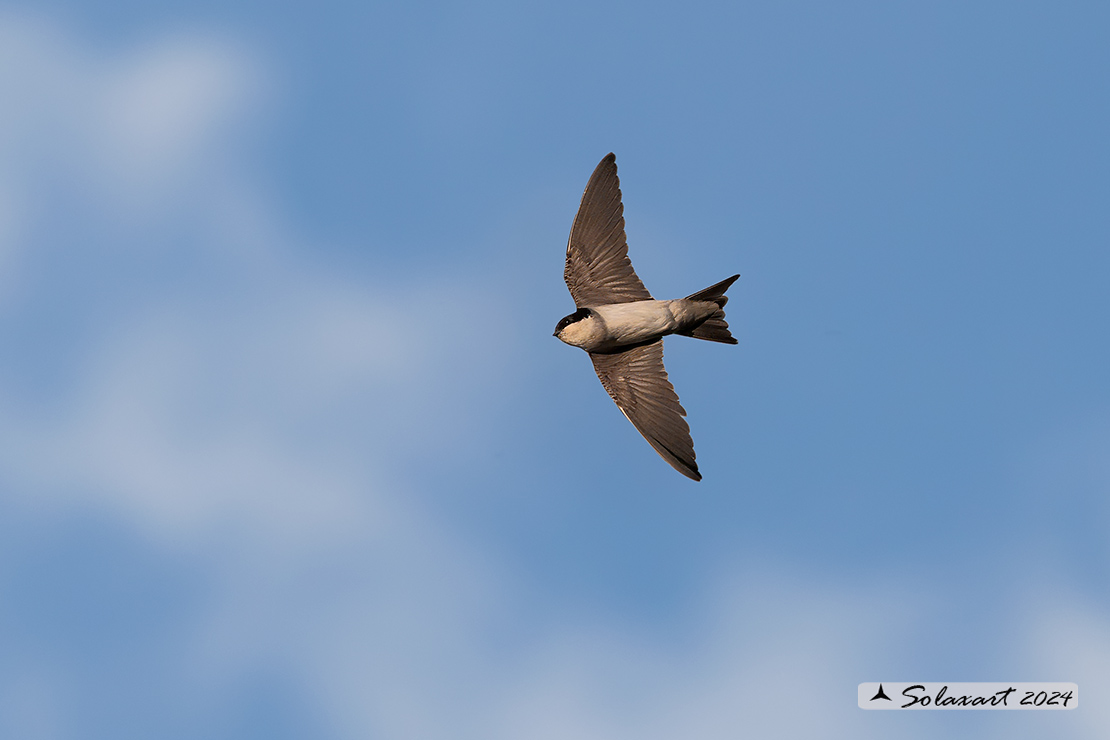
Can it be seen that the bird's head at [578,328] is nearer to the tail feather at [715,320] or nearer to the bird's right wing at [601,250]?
the bird's right wing at [601,250]

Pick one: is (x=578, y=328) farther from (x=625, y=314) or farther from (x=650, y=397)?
(x=650, y=397)

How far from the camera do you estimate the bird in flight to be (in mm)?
22641

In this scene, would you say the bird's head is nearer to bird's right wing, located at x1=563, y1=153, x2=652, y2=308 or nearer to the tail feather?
bird's right wing, located at x1=563, y1=153, x2=652, y2=308

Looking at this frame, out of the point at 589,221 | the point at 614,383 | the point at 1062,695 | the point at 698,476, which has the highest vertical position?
the point at 589,221

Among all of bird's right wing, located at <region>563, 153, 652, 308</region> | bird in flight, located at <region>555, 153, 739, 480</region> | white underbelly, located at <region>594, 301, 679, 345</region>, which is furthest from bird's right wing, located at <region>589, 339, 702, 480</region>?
bird's right wing, located at <region>563, 153, 652, 308</region>

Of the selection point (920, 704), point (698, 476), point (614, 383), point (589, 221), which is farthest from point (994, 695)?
point (589, 221)

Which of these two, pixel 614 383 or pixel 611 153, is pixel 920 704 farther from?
pixel 611 153

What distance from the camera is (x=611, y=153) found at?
22.9 m

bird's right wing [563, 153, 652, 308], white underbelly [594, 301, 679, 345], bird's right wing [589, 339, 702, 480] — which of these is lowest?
bird's right wing [589, 339, 702, 480]

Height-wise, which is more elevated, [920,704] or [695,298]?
[695,298]

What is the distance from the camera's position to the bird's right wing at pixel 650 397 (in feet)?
75.0

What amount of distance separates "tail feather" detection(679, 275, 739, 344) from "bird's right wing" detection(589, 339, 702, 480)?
2.52 feet

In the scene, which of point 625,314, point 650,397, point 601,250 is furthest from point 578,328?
point 650,397

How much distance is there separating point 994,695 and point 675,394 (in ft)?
21.1
